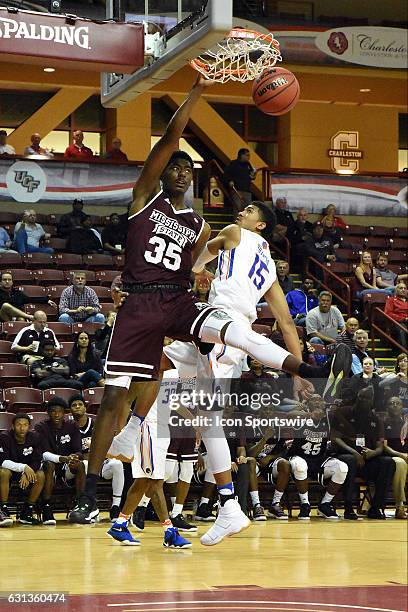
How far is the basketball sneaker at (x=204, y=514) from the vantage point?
464 inches

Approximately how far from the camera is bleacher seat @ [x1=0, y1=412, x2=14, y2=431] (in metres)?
12.3

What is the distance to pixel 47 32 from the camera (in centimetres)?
732

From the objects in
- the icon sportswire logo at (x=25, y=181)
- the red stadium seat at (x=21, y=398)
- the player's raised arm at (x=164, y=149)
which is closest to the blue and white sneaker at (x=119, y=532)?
the player's raised arm at (x=164, y=149)

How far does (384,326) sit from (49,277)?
5454mm

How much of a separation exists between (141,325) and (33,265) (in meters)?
10.7

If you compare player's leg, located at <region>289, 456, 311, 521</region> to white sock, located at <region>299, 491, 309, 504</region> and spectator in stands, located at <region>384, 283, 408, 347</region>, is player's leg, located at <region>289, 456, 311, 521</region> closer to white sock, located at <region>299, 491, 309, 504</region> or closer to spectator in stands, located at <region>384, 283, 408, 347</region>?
white sock, located at <region>299, 491, 309, 504</region>

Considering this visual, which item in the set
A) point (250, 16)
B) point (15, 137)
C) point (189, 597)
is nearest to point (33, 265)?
point (15, 137)

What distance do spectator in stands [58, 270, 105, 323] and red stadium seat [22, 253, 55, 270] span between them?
4.76 ft

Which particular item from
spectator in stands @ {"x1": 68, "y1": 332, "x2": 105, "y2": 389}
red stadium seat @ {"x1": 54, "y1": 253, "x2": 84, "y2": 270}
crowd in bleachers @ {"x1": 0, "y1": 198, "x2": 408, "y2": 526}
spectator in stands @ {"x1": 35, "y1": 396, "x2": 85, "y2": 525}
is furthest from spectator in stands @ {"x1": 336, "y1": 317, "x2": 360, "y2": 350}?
red stadium seat @ {"x1": 54, "y1": 253, "x2": 84, "y2": 270}

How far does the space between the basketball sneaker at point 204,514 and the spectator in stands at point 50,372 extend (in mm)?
2409

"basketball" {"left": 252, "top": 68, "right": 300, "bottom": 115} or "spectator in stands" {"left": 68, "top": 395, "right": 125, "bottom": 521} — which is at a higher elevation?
"basketball" {"left": 252, "top": 68, "right": 300, "bottom": 115}

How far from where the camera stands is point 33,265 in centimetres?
1688

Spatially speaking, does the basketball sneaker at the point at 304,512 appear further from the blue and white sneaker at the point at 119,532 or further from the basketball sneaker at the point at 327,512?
the blue and white sneaker at the point at 119,532

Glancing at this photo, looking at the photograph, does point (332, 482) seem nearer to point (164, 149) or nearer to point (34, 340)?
point (34, 340)
